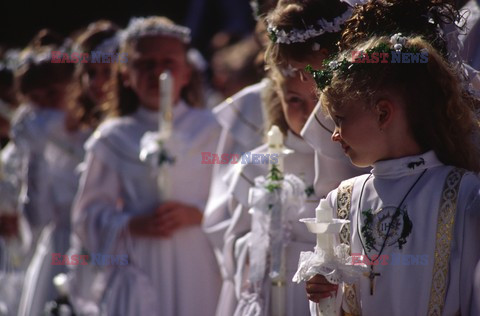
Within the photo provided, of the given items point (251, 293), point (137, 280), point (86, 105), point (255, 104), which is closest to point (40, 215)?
point (86, 105)

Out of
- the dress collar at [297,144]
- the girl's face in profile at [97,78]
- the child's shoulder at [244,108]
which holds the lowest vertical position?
the dress collar at [297,144]

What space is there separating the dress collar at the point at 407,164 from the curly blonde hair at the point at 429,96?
0.03 meters

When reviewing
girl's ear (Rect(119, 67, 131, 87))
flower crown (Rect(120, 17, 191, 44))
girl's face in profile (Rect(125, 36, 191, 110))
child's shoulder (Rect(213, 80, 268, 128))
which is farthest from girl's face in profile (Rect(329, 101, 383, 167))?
girl's ear (Rect(119, 67, 131, 87))

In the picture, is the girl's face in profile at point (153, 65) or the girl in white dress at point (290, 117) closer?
the girl in white dress at point (290, 117)

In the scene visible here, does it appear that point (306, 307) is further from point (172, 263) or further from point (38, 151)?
point (38, 151)

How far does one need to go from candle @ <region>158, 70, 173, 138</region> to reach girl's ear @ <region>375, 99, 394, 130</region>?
7.39 ft

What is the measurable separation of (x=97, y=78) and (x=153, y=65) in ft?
3.39

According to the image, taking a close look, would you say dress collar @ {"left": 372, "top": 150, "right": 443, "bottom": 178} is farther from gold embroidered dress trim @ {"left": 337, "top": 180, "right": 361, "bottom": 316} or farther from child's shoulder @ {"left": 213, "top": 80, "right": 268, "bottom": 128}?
child's shoulder @ {"left": 213, "top": 80, "right": 268, "bottom": 128}

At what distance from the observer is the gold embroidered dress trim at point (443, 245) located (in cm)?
278

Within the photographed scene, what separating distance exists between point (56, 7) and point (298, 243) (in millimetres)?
9345

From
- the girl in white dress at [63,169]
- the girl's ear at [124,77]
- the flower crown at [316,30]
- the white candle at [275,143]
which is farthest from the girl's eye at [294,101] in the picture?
the girl in white dress at [63,169]

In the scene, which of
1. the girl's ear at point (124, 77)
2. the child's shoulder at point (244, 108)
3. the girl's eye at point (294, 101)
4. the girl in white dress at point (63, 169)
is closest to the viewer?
the girl's eye at point (294, 101)

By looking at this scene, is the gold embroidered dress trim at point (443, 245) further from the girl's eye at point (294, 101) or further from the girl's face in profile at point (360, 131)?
the girl's eye at point (294, 101)

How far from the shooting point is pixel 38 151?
22.3 feet
